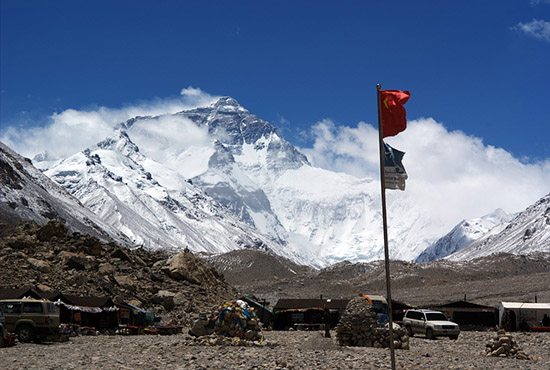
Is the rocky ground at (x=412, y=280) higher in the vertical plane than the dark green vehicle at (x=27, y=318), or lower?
higher

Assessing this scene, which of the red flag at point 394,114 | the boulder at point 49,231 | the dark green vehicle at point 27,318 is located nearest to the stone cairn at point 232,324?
the dark green vehicle at point 27,318

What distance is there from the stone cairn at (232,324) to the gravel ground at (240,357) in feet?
3.31

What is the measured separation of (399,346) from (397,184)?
1497cm

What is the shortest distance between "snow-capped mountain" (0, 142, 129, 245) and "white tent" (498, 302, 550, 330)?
100774 mm

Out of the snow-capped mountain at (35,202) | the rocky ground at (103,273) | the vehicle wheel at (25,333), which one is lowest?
the vehicle wheel at (25,333)

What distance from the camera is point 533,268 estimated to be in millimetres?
137750

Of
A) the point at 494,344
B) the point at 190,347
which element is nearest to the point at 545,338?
the point at 494,344

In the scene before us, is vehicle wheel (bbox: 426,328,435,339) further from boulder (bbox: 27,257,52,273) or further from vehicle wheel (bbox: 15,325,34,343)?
boulder (bbox: 27,257,52,273)

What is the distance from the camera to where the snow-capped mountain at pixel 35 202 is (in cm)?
13725

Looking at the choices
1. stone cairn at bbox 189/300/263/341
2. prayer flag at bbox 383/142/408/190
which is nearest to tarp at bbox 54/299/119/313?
stone cairn at bbox 189/300/263/341

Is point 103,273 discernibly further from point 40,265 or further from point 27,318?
point 27,318

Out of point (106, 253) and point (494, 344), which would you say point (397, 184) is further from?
point (106, 253)

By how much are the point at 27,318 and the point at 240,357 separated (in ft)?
36.5

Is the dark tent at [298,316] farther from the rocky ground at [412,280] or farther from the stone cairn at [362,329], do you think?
the rocky ground at [412,280]
